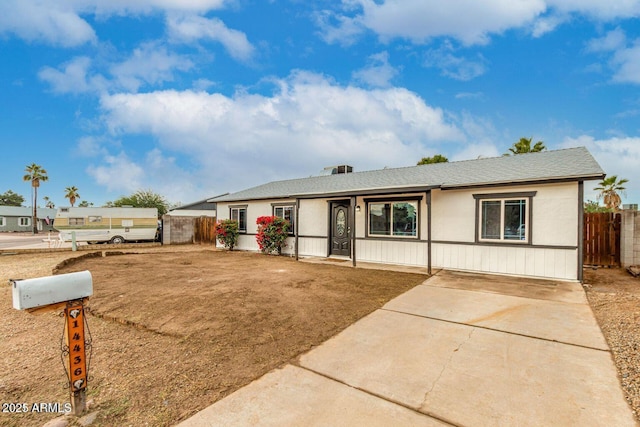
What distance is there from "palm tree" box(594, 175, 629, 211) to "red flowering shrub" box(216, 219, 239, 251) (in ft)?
66.3

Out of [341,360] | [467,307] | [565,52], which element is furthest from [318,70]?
[341,360]

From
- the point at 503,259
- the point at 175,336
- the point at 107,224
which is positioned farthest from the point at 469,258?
the point at 107,224

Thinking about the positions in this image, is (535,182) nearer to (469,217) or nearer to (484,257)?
(469,217)

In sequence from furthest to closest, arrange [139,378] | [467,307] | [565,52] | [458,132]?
[458,132], [565,52], [467,307], [139,378]

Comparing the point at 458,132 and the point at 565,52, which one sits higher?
the point at 565,52

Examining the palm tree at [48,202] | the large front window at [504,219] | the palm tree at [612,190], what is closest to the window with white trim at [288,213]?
the large front window at [504,219]

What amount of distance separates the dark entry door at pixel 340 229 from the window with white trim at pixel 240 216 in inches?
198

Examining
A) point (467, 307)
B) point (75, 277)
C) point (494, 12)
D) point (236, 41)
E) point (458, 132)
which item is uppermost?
point (236, 41)

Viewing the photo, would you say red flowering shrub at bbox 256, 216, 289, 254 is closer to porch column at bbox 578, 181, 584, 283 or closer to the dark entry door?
the dark entry door

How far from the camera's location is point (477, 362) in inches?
114

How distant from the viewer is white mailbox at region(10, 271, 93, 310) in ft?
5.68

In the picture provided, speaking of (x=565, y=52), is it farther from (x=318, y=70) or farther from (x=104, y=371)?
(x=104, y=371)

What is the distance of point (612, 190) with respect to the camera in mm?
15531

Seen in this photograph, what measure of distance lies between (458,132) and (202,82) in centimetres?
1515
